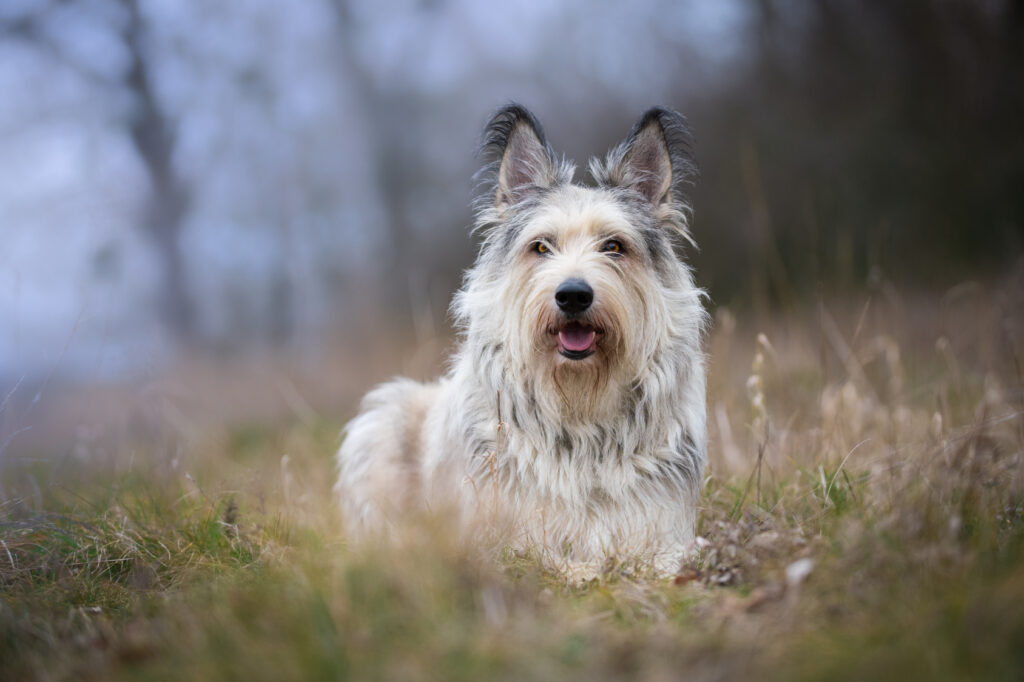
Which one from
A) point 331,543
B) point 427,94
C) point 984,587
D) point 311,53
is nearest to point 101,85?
point 311,53

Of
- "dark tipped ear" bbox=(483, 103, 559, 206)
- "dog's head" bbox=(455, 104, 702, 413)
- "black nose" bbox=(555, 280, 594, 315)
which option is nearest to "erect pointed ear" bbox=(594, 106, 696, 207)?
"dog's head" bbox=(455, 104, 702, 413)

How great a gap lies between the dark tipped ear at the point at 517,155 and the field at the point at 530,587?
1844mm

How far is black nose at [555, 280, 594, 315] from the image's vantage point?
321 cm

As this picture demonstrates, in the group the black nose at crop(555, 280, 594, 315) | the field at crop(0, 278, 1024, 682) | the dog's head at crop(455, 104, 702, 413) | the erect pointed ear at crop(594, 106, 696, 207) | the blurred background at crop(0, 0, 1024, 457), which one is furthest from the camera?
the blurred background at crop(0, 0, 1024, 457)

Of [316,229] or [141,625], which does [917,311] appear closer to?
[141,625]

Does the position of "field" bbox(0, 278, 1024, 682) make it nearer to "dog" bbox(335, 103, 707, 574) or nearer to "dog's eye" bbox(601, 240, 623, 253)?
"dog" bbox(335, 103, 707, 574)

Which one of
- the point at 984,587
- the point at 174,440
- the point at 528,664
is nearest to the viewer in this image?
the point at 528,664

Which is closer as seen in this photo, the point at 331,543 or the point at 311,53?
the point at 331,543

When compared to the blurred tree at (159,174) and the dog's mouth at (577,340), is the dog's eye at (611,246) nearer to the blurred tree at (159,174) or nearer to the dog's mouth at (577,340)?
the dog's mouth at (577,340)

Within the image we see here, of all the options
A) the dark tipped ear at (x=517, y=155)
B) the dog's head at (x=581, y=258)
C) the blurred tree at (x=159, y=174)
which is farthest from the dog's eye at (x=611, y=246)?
the blurred tree at (x=159, y=174)

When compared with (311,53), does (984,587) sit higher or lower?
lower

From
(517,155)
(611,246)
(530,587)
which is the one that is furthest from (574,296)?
(530,587)

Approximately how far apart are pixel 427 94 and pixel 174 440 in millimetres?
11429

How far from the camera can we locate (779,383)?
19.4 ft
